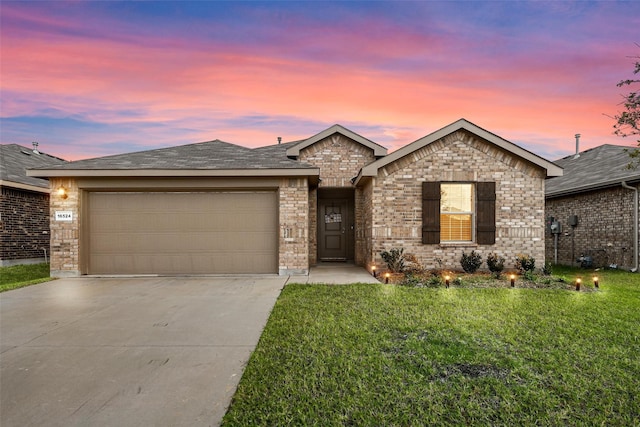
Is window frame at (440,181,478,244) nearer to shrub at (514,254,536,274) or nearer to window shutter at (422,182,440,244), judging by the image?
window shutter at (422,182,440,244)

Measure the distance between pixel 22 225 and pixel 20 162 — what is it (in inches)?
155

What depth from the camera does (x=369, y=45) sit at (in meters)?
9.63

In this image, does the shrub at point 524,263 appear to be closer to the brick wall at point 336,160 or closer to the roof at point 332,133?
the brick wall at point 336,160

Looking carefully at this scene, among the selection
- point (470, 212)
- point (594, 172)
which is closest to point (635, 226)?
point (594, 172)

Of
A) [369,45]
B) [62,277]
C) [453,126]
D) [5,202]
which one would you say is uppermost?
[369,45]

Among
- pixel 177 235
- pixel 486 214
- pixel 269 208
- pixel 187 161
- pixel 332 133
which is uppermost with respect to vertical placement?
pixel 332 133

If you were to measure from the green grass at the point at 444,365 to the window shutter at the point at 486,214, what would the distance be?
3.39m

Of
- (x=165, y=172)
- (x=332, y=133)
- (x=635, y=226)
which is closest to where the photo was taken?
(x=165, y=172)

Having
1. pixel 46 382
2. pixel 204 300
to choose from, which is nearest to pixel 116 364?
pixel 46 382

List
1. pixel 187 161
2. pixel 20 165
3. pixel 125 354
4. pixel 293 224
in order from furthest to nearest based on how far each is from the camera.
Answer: pixel 20 165
pixel 187 161
pixel 293 224
pixel 125 354

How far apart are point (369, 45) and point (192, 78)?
575 cm

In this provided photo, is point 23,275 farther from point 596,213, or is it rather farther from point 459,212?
point 596,213

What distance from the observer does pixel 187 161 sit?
8.83 metres

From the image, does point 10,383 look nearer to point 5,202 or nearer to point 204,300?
point 204,300
